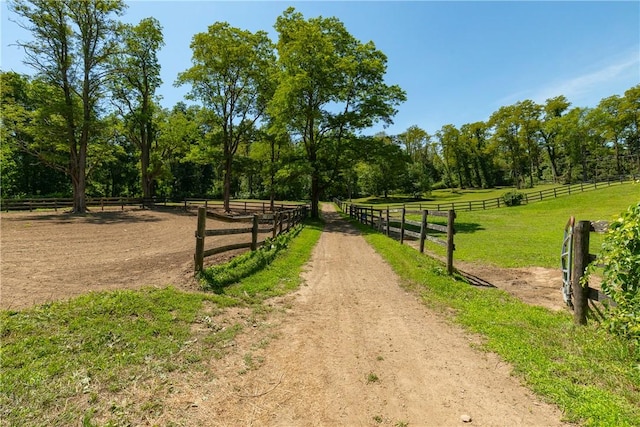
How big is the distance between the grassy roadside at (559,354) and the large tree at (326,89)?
18.6 m

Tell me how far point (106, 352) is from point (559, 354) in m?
5.65

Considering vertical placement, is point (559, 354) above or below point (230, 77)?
below

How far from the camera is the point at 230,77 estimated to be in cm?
2803

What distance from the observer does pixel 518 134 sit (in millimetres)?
57375

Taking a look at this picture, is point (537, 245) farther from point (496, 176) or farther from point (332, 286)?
point (496, 176)

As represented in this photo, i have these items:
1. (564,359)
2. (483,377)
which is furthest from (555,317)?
(483,377)

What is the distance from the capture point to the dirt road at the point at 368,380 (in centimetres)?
293

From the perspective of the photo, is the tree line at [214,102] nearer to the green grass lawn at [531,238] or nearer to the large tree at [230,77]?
the large tree at [230,77]

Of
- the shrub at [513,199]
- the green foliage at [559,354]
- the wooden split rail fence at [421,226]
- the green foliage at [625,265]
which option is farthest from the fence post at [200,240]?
the shrub at [513,199]

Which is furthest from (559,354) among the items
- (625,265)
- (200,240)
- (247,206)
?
(247,206)

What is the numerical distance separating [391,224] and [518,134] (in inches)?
2116

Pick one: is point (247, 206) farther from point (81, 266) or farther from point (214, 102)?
point (81, 266)

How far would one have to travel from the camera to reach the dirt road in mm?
2932

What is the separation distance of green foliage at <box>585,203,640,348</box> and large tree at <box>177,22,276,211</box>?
88.3 ft
